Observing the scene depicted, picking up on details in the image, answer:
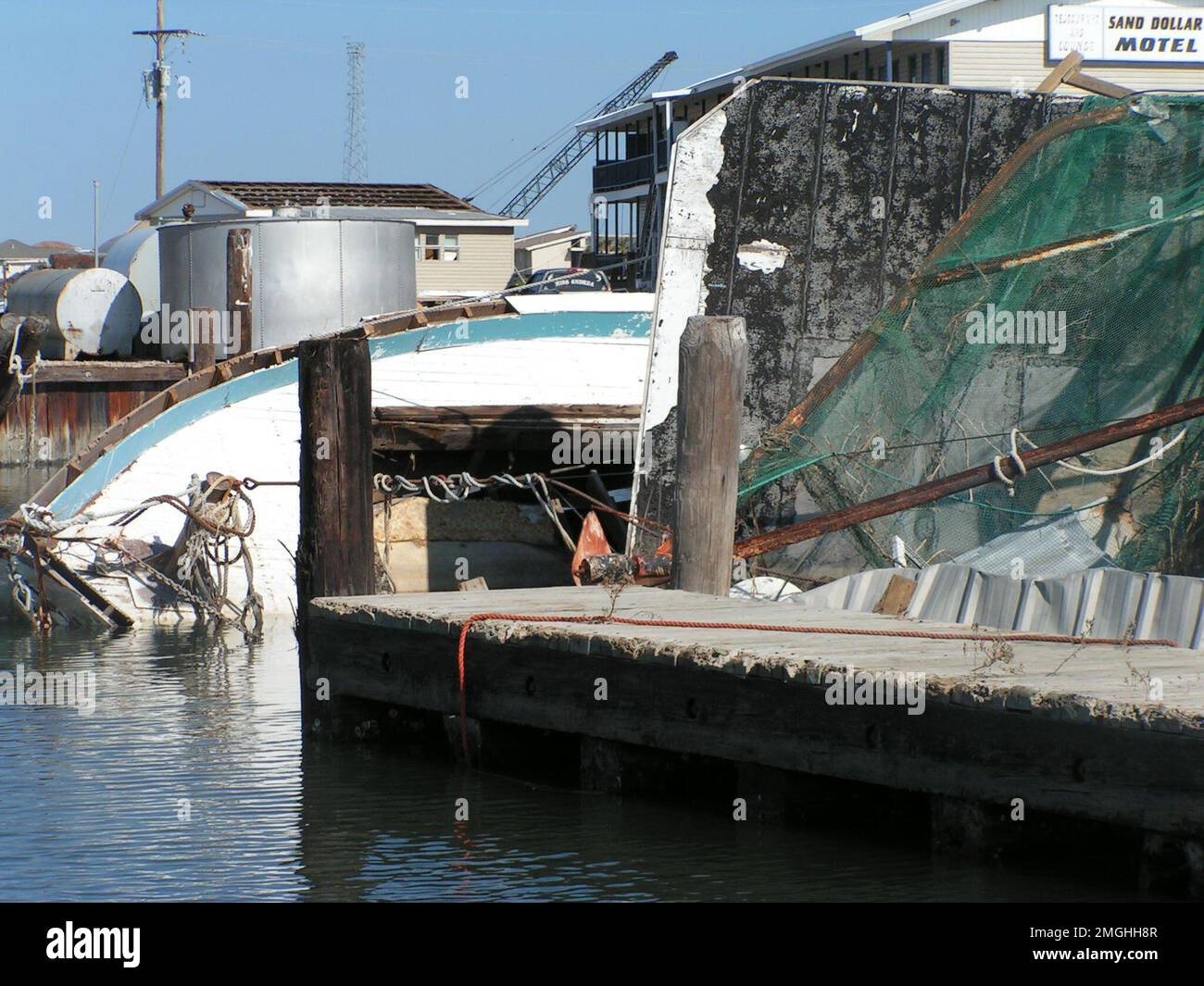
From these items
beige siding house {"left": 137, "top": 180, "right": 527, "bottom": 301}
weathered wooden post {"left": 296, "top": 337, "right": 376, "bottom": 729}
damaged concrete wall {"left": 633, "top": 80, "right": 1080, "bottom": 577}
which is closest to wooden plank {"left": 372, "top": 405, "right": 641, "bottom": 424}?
damaged concrete wall {"left": 633, "top": 80, "right": 1080, "bottom": 577}

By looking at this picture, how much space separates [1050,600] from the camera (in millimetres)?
9344

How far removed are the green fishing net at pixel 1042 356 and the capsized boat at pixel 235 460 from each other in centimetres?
482

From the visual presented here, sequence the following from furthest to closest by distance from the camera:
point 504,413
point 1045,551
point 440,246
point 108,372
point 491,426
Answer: point 440,246, point 108,372, point 504,413, point 491,426, point 1045,551

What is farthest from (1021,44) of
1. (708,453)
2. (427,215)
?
(708,453)

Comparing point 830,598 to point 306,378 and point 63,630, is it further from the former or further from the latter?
point 63,630

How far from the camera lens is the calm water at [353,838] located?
7195 mm

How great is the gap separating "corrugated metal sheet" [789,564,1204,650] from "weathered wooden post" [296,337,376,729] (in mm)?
2490

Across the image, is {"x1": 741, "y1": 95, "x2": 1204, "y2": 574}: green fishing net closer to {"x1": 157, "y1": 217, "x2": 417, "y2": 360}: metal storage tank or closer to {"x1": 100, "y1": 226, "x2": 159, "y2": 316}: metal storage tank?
{"x1": 157, "y1": 217, "x2": 417, "y2": 360}: metal storage tank

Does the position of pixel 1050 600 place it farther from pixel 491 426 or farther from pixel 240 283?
pixel 240 283

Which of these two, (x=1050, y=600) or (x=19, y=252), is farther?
(x=19, y=252)

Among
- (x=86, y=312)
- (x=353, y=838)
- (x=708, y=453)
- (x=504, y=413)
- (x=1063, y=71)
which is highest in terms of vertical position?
(x=1063, y=71)

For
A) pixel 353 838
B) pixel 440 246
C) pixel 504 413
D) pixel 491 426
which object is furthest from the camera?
pixel 440 246

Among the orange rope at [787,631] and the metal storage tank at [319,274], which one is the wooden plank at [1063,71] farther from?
the metal storage tank at [319,274]

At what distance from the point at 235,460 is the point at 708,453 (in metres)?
7.16
